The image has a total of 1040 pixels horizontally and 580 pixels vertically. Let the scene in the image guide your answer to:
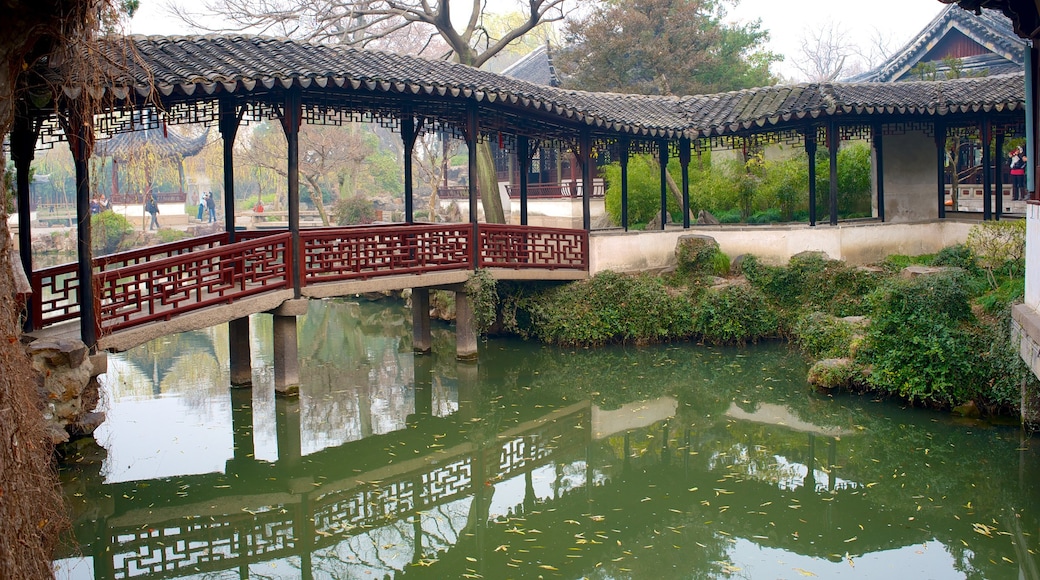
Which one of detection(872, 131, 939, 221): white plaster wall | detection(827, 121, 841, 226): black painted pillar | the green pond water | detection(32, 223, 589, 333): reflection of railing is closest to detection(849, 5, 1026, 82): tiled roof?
detection(872, 131, 939, 221): white plaster wall

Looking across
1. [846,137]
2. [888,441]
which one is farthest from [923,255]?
[888,441]

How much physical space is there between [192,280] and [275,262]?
0.99 m

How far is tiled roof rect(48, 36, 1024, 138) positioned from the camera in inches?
374

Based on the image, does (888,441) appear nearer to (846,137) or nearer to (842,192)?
(846,137)

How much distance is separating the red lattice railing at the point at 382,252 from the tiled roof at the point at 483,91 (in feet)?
5.19

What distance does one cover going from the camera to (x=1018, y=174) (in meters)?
18.0

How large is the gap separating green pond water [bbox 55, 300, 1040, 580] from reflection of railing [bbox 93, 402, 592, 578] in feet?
0.08

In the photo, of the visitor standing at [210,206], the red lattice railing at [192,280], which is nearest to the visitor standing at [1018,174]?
the red lattice railing at [192,280]

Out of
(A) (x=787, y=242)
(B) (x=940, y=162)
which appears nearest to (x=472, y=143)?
(A) (x=787, y=242)

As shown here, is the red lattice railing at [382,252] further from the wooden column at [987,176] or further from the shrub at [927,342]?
the wooden column at [987,176]

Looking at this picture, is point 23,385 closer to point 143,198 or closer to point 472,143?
point 472,143

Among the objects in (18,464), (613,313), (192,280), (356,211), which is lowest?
(613,313)

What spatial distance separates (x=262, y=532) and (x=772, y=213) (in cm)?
1260

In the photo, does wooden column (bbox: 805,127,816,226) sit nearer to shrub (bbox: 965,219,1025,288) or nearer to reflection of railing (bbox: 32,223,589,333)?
shrub (bbox: 965,219,1025,288)
